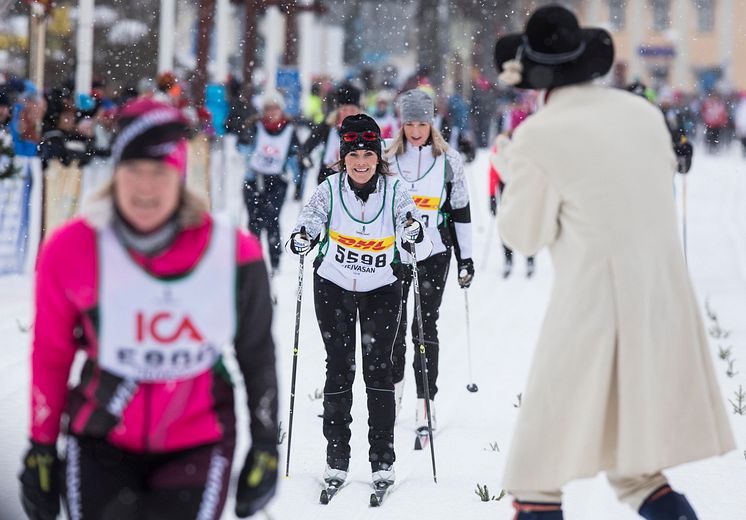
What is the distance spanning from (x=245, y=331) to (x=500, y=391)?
5.65 m

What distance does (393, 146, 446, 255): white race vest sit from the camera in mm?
7195

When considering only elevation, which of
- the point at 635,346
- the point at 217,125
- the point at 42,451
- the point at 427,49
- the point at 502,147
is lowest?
the point at 42,451

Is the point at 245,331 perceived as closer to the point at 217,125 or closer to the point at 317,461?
the point at 317,461

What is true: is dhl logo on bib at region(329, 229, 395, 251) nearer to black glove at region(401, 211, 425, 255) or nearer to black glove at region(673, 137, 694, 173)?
black glove at region(401, 211, 425, 255)

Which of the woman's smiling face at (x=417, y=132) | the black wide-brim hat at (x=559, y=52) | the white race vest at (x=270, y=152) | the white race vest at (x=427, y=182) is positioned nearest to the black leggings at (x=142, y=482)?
the black wide-brim hat at (x=559, y=52)

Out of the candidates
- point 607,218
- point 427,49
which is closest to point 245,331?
point 607,218

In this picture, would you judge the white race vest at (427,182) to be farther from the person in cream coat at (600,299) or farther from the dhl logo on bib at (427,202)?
the person in cream coat at (600,299)

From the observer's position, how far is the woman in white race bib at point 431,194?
7207 millimetres

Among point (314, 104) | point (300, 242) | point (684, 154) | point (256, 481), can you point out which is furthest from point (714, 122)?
point (256, 481)

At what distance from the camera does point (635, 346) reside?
3643mm

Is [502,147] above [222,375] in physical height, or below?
above

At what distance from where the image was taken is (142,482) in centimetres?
305

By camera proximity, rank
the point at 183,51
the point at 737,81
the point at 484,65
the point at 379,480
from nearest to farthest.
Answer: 1. the point at 379,480
2. the point at 484,65
3. the point at 183,51
4. the point at 737,81

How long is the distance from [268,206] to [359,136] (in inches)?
271
